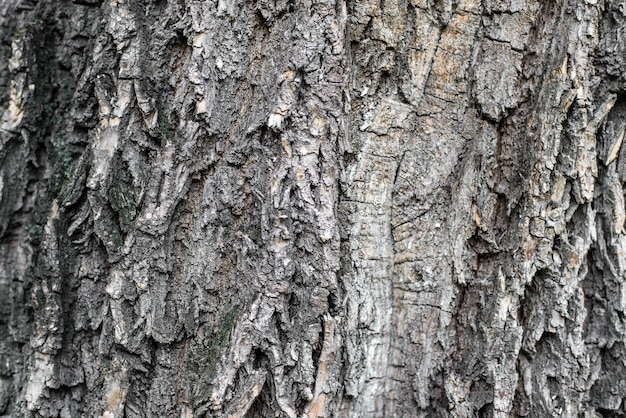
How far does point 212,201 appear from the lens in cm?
139

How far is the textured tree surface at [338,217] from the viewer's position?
1344 millimetres

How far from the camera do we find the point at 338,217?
1.43 meters

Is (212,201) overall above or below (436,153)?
below

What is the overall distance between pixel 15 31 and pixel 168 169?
28.8 inches

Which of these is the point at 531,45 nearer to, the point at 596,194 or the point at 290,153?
the point at 596,194

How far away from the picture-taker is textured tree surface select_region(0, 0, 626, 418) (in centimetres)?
134

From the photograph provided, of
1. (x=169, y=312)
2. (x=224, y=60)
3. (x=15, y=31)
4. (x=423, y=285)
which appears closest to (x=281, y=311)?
(x=169, y=312)

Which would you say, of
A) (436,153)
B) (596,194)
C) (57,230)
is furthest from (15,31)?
(596,194)

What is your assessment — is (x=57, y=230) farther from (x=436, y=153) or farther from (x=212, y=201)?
(x=436, y=153)

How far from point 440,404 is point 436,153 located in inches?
27.5

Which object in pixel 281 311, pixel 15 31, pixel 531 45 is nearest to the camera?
pixel 281 311

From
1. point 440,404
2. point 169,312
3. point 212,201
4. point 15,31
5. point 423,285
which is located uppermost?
point 15,31

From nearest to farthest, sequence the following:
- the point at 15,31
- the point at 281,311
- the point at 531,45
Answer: the point at 281,311, the point at 531,45, the point at 15,31

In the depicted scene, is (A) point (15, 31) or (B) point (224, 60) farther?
(A) point (15, 31)
